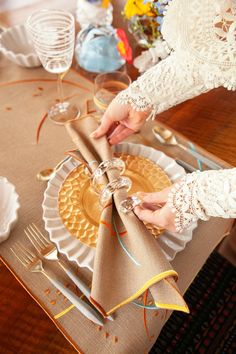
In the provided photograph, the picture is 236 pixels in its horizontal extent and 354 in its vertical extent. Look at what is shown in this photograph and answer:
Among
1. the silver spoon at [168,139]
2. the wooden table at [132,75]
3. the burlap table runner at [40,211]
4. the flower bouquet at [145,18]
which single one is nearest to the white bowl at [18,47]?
the burlap table runner at [40,211]

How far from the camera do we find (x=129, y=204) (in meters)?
0.52

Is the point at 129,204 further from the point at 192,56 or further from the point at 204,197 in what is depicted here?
the point at 192,56

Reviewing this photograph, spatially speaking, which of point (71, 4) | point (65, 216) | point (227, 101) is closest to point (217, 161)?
point (227, 101)

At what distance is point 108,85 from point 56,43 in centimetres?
16

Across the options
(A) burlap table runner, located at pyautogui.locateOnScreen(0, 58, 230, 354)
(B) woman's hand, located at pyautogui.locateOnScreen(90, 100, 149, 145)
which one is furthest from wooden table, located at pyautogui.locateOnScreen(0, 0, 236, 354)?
(B) woman's hand, located at pyautogui.locateOnScreen(90, 100, 149, 145)

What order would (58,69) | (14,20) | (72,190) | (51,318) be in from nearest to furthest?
(51,318) → (72,190) → (58,69) → (14,20)

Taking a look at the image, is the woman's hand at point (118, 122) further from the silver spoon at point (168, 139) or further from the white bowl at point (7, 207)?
the white bowl at point (7, 207)

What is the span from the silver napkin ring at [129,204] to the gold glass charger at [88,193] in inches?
2.1

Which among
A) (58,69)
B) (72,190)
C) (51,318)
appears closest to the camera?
(51,318)

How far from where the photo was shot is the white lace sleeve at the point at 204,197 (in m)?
0.45

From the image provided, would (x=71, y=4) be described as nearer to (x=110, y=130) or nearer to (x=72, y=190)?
(x=110, y=130)

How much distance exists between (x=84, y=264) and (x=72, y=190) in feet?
0.47

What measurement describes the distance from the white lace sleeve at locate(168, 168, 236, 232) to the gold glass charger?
0.07 m

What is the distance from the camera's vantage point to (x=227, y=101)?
81 cm
